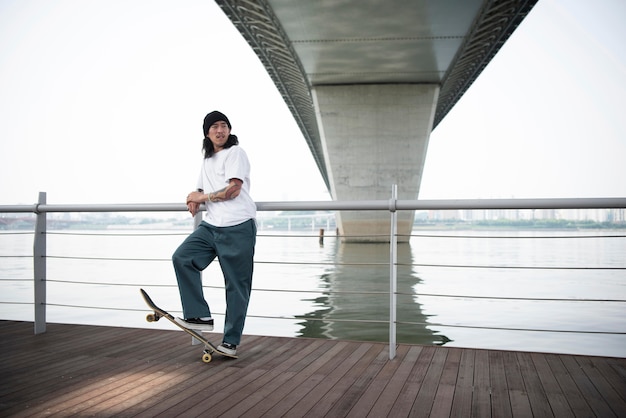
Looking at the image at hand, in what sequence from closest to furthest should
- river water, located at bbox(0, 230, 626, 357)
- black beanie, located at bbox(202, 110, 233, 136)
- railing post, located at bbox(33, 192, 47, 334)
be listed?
black beanie, located at bbox(202, 110, 233, 136) < railing post, located at bbox(33, 192, 47, 334) < river water, located at bbox(0, 230, 626, 357)

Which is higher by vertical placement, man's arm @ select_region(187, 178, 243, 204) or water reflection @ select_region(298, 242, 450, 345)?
man's arm @ select_region(187, 178, 243, 204)

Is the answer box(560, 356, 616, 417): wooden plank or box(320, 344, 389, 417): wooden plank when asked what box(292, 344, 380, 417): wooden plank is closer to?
box(320, 344, 389, 417): wooden plank

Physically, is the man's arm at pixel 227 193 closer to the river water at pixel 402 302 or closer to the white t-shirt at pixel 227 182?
the white t-shirt at pixel 227 182

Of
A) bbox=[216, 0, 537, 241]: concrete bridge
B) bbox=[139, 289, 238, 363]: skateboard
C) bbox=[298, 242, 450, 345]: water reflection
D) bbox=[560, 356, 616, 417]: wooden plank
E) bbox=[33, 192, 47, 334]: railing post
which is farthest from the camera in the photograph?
bbox=[216, 0, 537, 241]: concrete bridge

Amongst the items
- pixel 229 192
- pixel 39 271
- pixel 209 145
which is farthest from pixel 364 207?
pixel 39 271

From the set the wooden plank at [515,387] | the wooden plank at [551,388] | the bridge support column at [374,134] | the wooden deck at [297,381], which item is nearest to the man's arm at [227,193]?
the wooden deck at [297,381]

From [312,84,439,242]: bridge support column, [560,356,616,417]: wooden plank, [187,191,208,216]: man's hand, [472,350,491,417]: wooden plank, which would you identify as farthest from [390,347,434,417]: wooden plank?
[312,84,439,242]: bridge support column

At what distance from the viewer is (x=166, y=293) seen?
9367mm

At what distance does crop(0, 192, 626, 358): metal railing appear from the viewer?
12.3 feet

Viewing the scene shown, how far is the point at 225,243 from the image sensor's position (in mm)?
3846

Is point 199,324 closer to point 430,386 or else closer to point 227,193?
point 227,193

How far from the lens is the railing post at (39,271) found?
4684mm

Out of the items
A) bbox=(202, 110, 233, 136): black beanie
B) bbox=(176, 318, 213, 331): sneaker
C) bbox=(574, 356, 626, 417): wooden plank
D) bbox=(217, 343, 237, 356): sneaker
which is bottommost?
bbox=(574, 356, 626, 417): wooden plank

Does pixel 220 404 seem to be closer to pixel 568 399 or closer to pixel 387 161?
pixel 568 399
